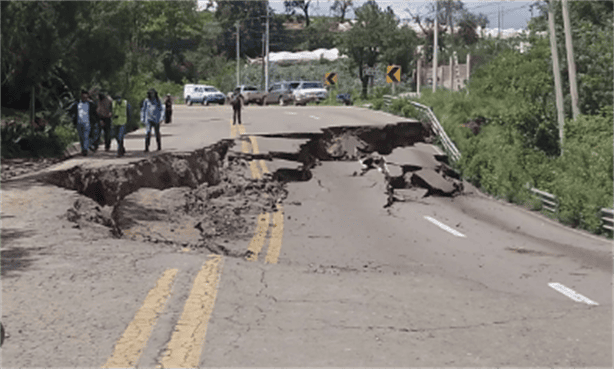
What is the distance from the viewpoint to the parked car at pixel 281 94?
54.6 meters

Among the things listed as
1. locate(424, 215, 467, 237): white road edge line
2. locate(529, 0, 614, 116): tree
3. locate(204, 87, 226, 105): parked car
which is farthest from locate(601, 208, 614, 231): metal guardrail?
locate(204, 87, 226, 105): parked car

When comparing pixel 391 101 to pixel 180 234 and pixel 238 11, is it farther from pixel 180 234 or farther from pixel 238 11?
pixel 238 11

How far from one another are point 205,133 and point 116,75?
4.90 m

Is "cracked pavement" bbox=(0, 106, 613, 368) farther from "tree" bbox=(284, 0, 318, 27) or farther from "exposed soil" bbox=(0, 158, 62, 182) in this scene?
"tree" bbox=(284, 0, 318, 27)

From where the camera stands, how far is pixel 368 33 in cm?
6069

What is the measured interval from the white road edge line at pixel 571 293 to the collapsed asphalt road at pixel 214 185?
4513 millimetres

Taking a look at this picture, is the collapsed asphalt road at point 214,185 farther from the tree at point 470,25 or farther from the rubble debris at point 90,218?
the tree at point 470,25

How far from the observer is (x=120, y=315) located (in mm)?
6203

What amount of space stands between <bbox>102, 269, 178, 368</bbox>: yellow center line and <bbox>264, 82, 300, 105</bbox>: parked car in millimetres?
47754

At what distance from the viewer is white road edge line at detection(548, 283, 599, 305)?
970cm

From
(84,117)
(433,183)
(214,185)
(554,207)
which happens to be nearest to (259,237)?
(214,185)

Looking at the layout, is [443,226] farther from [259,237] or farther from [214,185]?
[214,185]

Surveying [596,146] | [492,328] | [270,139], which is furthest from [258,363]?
[596,146]

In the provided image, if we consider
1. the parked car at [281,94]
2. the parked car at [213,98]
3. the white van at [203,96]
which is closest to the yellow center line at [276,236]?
the parked car at [281,94]
